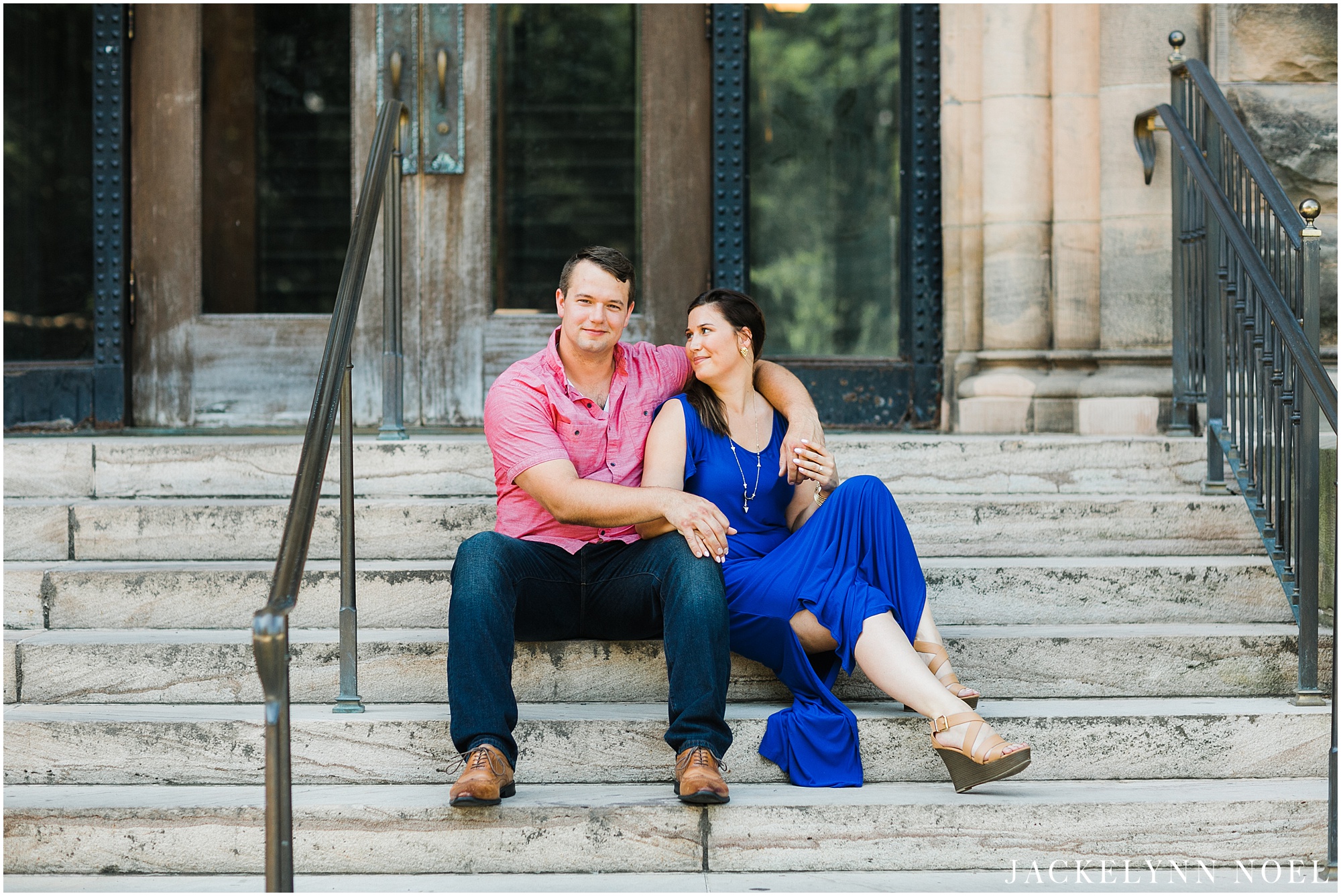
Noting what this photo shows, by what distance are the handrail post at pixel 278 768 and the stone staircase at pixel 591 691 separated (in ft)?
1.77

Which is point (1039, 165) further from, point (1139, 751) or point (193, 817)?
point (193, 817)

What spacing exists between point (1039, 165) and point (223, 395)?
362 centimetres

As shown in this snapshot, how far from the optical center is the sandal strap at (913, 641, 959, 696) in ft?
10.4

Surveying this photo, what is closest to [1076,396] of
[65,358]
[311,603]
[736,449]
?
[736,449]

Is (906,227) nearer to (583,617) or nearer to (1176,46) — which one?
(1176,46)

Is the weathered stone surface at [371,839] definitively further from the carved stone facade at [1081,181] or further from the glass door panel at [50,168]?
the glass door panel at [50,168]

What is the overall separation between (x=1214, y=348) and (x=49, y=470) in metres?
3.91

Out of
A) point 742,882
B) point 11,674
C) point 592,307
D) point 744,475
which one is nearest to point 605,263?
point 592,307

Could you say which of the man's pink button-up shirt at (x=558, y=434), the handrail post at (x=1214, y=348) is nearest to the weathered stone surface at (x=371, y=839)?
the man's pink button-up shirt at (x=558, y=434)

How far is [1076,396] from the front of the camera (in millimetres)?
4992

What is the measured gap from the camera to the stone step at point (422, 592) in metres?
3.57

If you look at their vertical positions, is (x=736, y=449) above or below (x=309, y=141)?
below

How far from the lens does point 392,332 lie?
4410mm

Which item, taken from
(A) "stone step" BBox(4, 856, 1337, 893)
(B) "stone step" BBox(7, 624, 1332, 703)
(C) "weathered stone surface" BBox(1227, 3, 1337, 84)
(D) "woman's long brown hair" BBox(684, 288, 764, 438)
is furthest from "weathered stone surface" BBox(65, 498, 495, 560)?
(C) "weathered stone surface" BBox(1227, 3, 1337, 84)
